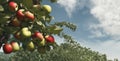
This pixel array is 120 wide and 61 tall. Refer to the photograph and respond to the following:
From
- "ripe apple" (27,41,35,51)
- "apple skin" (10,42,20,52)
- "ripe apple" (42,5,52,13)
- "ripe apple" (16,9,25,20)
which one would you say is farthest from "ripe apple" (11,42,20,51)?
"ripe apple" (42,5,52,13)

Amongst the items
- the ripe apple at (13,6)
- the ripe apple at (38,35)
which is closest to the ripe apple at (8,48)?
the ripe apple at (38,35)

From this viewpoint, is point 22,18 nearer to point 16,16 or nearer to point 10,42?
Result: point 16,16

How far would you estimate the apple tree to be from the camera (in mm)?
3973

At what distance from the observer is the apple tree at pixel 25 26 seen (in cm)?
397

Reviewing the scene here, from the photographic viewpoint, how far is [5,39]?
14.1 feet

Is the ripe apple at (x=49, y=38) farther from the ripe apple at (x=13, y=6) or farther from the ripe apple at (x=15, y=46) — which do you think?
the ripe apple at (x=13, y=6)

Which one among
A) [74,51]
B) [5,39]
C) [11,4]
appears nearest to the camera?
[11,4]

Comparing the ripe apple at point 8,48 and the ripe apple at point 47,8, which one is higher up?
the ripe apple at point 47,8

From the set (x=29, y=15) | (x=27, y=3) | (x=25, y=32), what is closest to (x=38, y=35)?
(x=25, y=32)

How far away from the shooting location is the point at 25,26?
13.3 feet

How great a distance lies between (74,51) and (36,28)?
47702mm

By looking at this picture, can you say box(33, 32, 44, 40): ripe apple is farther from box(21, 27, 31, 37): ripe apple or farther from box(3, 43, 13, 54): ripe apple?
box(3, 43, 13, 54): ripe apple

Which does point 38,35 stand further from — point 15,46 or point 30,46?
point 15,46

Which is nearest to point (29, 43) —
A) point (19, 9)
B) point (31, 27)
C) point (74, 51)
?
point (31, 27)
